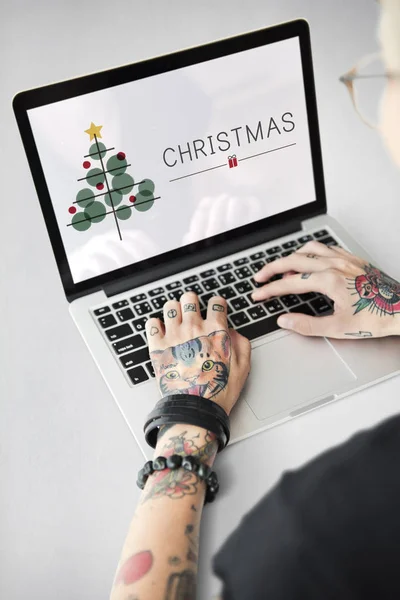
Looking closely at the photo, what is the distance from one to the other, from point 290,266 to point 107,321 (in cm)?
27

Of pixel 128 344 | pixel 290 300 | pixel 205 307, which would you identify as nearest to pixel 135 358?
pixel 128 344

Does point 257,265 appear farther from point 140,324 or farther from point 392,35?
point 392,35

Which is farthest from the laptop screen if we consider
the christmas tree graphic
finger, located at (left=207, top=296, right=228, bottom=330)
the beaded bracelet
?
the beaded bracelet

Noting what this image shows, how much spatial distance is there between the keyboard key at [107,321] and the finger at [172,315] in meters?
0.07

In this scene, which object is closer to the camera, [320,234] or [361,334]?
[361,334]

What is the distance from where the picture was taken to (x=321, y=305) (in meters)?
0.98

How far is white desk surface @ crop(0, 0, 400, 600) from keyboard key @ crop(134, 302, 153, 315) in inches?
3.7

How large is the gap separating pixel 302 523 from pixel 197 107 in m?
0.59

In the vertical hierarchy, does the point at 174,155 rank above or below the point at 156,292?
above

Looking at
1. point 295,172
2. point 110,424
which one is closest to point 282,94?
point 295,172

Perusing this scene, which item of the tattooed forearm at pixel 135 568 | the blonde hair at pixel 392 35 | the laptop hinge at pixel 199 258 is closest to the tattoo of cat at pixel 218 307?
the laptop hinge at pixel 199 258

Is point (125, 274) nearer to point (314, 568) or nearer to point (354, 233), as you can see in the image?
point (354, 233)

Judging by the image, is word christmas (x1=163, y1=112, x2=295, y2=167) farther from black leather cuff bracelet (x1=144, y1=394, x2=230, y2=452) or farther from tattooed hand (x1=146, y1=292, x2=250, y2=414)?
black leather cuff bracelet (x1=144, y1=394, x2=230, y2=452)

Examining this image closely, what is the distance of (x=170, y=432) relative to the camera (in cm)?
81
